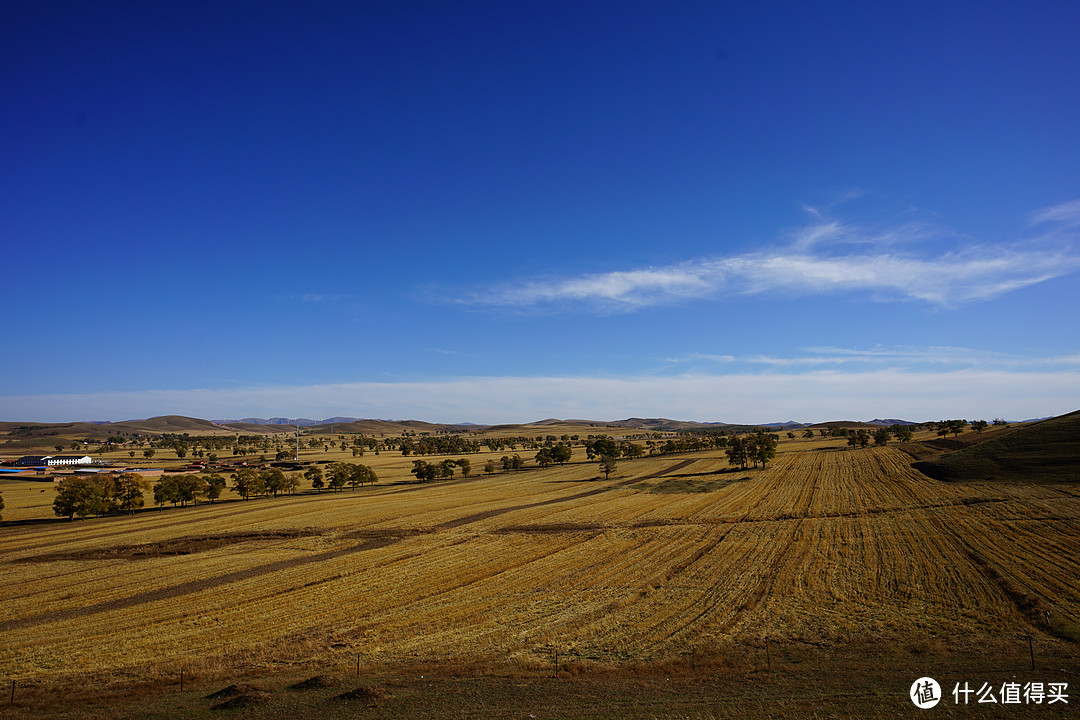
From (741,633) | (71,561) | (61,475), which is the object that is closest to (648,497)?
(741,633)

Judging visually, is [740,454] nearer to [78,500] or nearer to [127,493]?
[127,493]

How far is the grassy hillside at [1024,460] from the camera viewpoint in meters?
62.2

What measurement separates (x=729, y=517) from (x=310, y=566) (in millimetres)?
36338

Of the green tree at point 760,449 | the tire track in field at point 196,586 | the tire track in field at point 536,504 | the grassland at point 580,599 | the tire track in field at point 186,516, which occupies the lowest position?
the tire track in field at point 186,516

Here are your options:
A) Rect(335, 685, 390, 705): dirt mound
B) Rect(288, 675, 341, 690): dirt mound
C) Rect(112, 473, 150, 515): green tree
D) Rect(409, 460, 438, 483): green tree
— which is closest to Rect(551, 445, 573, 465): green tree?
Rect(409, 460, 438, 483): green tree

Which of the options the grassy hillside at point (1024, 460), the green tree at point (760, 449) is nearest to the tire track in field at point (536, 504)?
the green tree at point (760, 449)

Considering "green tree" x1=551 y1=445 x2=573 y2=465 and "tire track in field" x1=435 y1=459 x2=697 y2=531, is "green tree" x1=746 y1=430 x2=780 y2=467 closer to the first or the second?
"tire track in field" x1=435 y1=459 x2=697 y2=531

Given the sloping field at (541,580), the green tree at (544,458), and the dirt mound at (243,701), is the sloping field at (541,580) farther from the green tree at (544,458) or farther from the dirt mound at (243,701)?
the green tree at (544,458)

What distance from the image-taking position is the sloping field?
23.2 m

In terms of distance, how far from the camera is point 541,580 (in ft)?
108

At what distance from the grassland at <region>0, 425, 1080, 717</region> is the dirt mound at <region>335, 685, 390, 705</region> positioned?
24.8 inches

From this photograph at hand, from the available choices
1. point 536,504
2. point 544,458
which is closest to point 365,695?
point 536,504

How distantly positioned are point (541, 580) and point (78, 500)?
63.0m

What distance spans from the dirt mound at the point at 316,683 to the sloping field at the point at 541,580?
269 cm
